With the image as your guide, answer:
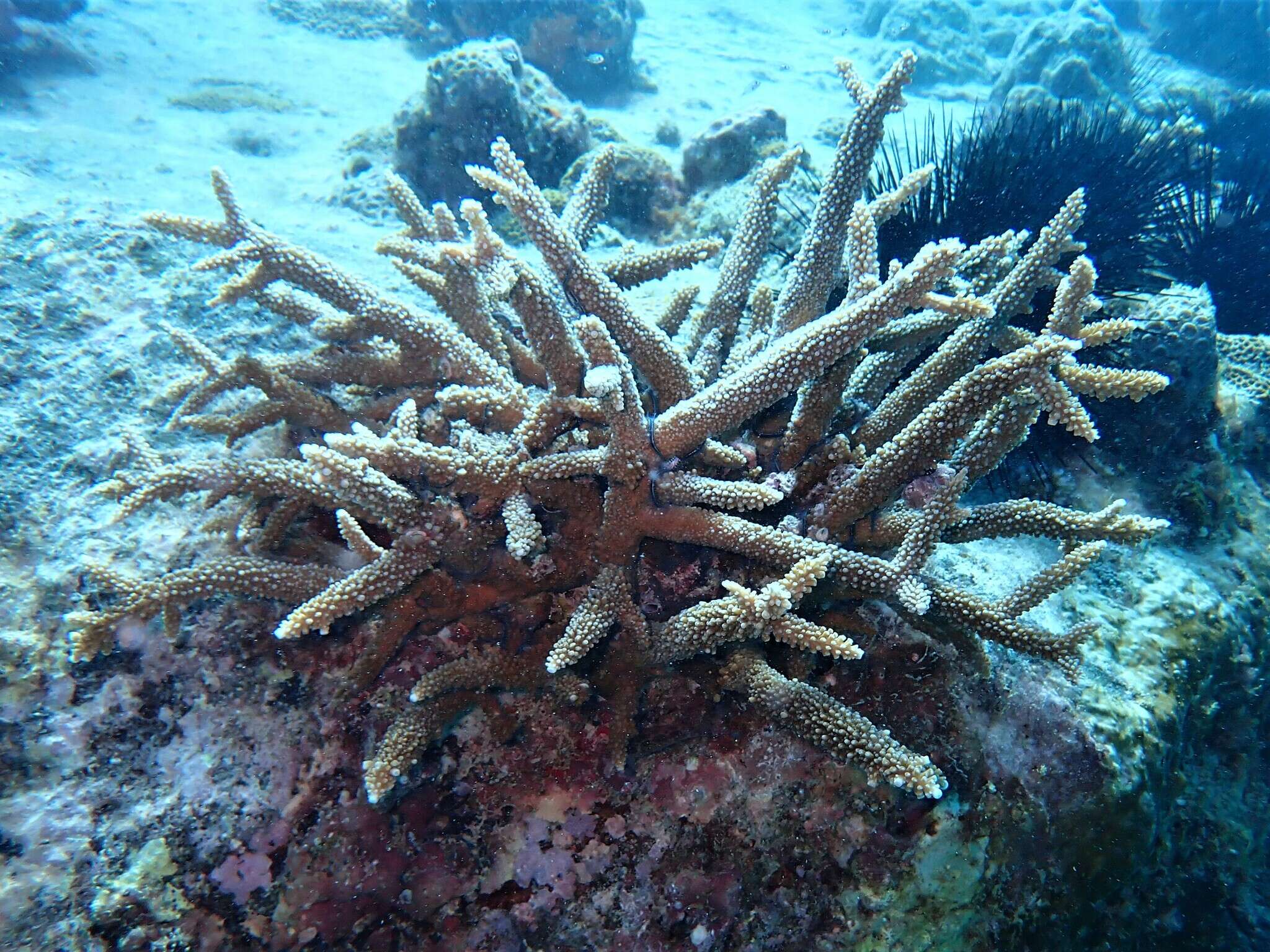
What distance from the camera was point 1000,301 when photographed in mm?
2334

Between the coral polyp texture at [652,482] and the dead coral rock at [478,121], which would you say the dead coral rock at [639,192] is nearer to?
the dead coral rock at [478,121]

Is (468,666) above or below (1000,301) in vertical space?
below

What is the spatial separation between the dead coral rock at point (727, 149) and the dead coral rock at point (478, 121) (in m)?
1.45

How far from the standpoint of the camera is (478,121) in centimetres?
662

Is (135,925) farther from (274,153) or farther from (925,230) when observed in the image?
(274,153)

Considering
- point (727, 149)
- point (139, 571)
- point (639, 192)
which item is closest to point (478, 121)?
point (639, 192)

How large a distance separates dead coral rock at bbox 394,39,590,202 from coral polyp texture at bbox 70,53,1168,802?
15.8ft

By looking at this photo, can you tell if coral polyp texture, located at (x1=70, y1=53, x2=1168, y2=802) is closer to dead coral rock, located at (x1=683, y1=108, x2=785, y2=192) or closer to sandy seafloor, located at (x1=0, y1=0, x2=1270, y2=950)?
sandy seafloor, located at (x1=0, y1=0, x2=1270, y2=950)

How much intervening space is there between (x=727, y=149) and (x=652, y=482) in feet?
17.8

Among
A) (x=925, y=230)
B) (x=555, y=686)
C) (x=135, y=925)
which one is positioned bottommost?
(x=135, y=925)

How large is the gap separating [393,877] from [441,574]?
1020 millimetres

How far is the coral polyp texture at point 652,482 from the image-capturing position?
6.49 ft

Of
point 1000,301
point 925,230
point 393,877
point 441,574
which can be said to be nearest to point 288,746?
point 393,877

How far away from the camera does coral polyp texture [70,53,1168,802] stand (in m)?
1.98
